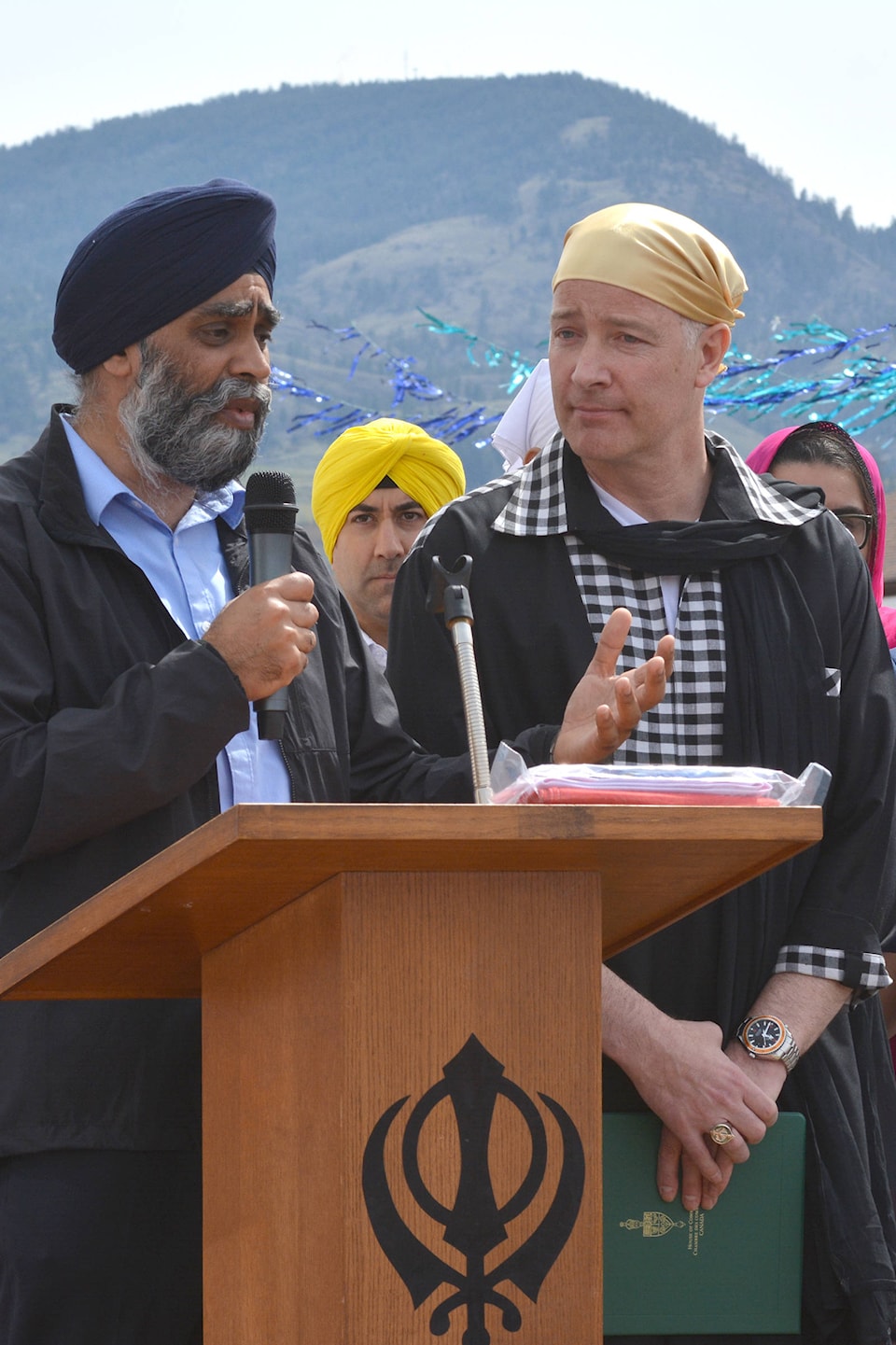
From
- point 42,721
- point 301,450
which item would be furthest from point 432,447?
point 301,450

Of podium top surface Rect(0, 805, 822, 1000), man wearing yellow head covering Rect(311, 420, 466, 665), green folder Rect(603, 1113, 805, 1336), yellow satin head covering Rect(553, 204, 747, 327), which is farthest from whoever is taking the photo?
man wearing yellow head covering Rect(311, 420, 466, 665)

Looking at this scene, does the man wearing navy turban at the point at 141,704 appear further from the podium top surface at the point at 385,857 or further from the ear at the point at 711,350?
the ear at the point at 711,350

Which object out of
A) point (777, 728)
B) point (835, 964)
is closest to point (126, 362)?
point (777, 728)

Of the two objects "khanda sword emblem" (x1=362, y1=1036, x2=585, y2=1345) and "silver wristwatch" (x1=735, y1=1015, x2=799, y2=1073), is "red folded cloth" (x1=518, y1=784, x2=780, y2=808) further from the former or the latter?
"silver wristwatch" (x1=735, y1=1015, x2=799, y2=1073)

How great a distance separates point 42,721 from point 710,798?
0.99 m

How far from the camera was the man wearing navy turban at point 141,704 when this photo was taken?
7.18 feet

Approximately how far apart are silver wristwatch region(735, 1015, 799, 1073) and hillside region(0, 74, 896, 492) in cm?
6672

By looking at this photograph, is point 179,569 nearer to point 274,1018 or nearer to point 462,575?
point 462,575

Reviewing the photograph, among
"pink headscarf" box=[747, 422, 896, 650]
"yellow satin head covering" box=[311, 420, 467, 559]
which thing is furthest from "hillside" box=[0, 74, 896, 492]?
"pink headscarf" box=[747, 422, 896, 650]

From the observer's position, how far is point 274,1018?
70.2 inches

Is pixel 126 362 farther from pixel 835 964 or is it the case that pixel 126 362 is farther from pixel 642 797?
pixel 835 964

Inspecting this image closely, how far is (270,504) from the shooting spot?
7.61ft

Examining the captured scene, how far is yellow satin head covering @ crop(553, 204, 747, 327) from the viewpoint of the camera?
2.94m

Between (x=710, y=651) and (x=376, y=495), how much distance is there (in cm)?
218
